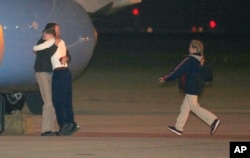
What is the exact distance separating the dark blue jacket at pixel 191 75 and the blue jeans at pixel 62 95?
1.68m

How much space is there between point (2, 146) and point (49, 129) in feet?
5.91

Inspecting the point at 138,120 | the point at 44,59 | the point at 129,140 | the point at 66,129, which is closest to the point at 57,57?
the point at 44,59

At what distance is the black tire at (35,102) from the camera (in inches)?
816

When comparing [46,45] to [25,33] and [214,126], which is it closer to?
[25,33]

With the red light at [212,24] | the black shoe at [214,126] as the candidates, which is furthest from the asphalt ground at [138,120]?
the red light at [212,24]

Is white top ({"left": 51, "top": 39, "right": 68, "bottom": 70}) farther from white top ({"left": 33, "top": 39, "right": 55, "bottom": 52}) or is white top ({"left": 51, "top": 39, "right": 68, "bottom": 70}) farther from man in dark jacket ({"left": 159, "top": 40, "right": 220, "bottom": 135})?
man in dark jacket ({"left": 159, "top": 40, "right": 220, "bottom": 135})

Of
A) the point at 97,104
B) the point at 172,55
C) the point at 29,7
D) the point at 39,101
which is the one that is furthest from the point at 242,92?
the point at 172,55

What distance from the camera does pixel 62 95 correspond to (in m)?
17.0

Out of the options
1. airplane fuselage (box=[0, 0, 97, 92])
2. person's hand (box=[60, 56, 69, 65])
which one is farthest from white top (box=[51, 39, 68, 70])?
airplane fuselage (box=[0, 0, 97, 92])

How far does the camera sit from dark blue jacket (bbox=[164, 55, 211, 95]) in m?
17.4

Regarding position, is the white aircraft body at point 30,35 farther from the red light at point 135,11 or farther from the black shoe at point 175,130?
the red light at point 135,11

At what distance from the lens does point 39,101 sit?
68.1ft

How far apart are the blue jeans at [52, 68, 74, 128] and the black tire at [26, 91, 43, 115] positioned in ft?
11.6

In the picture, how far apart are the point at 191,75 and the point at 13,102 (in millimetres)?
4749
